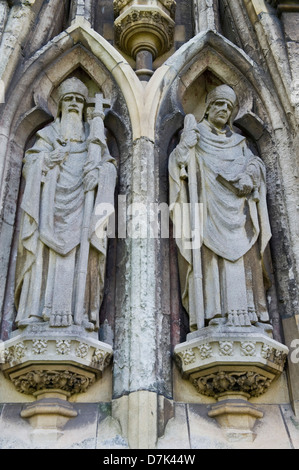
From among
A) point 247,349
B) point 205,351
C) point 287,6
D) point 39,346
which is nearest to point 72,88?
point 287,6

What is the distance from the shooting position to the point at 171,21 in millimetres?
6676

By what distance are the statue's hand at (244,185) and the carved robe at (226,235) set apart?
1.7 inches

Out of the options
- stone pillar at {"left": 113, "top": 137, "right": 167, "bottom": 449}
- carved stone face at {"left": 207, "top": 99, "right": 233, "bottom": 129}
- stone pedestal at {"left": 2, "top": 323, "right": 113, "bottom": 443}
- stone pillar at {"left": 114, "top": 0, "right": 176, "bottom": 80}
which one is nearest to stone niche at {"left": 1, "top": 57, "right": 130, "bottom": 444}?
stone pedestal at {"left": 2, "top": 323, "right": 113, "bottom": 443}

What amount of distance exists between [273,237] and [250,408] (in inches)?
63.9

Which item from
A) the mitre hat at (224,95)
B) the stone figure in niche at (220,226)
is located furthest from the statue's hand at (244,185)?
the mitre hat at (224,95)

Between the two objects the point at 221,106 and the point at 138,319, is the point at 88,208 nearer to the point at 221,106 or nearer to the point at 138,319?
the point at 138,319

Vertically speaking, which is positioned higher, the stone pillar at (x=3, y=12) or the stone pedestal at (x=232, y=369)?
the stone pillar at (x=3, y=12)

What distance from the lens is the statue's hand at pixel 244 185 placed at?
517 centimetres

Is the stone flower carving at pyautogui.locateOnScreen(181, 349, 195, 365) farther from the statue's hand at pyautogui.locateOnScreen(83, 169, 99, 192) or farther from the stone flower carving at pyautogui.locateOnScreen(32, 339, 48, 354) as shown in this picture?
the statue's hand at pyautogui.locateOnScreen(83, 169, 99, 192)

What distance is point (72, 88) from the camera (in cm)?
587

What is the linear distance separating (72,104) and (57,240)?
159 centimetres

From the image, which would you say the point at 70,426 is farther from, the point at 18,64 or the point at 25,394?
the point at 18,64

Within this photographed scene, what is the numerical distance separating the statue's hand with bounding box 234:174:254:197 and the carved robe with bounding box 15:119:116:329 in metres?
1.07

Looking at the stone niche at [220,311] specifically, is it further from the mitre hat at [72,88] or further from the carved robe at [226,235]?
the mitre hat at [72,88]
